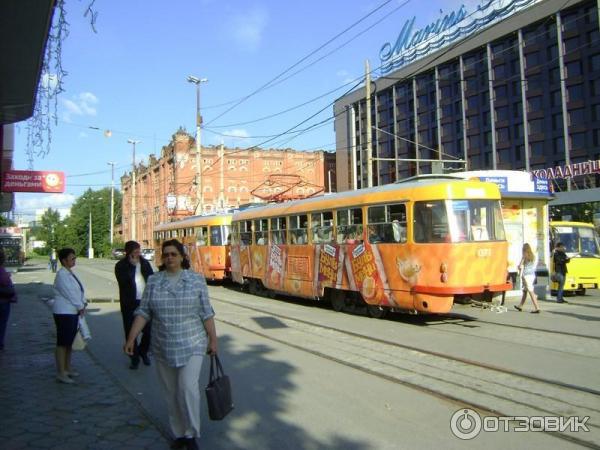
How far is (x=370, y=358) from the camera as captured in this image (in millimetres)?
8555

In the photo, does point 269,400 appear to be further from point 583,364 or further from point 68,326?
point 583,364

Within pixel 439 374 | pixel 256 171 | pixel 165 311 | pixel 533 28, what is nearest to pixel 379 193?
pixel 439 374

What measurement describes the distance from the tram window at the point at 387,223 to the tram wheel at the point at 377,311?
5.20 feet

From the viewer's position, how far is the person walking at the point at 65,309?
Result: 273 inches

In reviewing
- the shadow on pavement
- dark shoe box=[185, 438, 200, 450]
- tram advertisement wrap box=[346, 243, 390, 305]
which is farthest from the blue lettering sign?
dark shoe box=[185, 438, 200, 450]

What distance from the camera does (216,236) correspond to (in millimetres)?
23422

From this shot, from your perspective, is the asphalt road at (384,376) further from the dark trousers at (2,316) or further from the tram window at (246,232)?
the tram window at (246,232)

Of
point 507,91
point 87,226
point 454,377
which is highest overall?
point 507,91

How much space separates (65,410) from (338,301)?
942 centimetres

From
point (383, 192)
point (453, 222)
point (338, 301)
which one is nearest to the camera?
point (453, 222)

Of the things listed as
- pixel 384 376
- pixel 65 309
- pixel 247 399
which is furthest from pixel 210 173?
pixel 247 399

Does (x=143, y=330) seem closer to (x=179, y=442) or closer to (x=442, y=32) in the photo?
(x=179, y=442)

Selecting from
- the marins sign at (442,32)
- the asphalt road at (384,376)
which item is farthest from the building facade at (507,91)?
the asphalt road at (384,376)

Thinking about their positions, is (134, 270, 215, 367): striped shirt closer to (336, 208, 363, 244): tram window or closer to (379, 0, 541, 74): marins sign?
(336, 208, 363, 244): tram window
